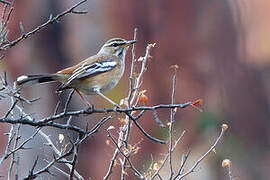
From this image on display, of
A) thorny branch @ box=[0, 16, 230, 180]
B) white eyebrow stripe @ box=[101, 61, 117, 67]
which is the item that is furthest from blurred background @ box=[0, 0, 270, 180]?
thorny branch @ box=[0, 16, 230, 180]

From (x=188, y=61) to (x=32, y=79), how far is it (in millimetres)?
10666

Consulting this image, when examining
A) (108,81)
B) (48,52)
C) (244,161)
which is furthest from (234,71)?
(108,81)

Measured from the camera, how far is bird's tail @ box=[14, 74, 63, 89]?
11.2ft

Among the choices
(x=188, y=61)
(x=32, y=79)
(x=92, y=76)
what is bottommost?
(x=32, y=79)

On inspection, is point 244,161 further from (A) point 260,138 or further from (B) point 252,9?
(B) point 252,9

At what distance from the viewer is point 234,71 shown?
1459cm

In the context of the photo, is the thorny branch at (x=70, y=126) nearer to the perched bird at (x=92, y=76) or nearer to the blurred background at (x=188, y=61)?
the perched bird at (x=92, y=76)

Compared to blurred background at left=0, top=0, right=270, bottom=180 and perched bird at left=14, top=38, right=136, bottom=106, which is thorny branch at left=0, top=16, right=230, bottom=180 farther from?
blurred background at left=0, top=0, right=270, bottom=180

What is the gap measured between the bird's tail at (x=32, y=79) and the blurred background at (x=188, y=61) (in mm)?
8819

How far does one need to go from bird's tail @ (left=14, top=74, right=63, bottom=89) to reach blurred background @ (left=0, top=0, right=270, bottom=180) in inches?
347

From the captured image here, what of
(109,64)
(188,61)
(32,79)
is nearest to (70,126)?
(32,79)

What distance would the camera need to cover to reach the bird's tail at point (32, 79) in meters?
3.42

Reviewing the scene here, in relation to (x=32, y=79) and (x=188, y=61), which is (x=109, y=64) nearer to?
(x=32, y=79)

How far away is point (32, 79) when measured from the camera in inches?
140
